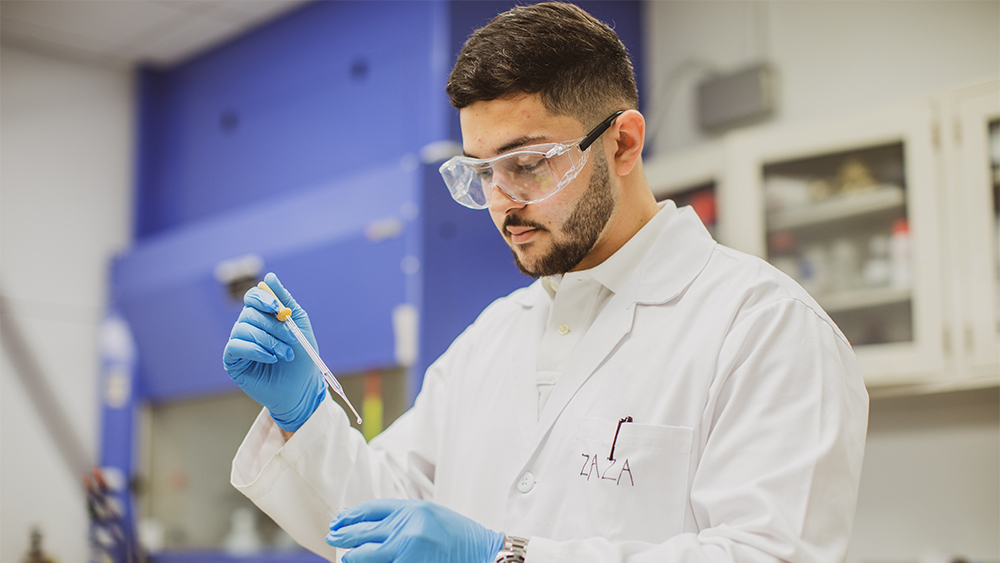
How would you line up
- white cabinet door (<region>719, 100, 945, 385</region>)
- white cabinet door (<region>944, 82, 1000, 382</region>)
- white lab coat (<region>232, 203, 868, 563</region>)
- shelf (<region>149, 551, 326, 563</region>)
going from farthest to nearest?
shelf (<region>149, 551, 326, 563</region>) → white cabinet door (<region>719, 100, 945, 385</region>) → white cabinet door (<region>944, 82, 1000, 382</region>) → white lab coat (<region>232, 203, 868, 563</region>)

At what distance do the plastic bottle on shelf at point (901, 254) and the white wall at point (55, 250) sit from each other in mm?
3066

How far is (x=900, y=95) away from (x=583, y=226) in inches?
73.8

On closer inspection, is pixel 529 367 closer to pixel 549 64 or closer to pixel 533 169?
pixel 533 169

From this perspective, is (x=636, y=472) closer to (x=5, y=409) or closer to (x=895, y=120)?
(x=895, y=120)

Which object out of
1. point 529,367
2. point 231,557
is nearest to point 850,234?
point 529,367

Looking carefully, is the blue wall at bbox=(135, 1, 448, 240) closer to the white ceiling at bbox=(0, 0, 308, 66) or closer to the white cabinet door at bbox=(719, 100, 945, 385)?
the white ceiling at bbox=(0, 0, 308, 66)

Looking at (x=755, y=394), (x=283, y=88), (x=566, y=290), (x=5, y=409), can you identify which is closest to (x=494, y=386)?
(x=566, y=290)

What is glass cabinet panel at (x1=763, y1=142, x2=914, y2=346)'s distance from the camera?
246 cm

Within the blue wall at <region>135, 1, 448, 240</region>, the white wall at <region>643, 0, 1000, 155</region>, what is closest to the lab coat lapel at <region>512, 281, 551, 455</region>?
the blue wall at <region>135, 1, 448, 240</region>

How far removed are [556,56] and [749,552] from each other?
0.72 m

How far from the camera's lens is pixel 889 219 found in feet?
8.18

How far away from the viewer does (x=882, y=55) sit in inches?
108

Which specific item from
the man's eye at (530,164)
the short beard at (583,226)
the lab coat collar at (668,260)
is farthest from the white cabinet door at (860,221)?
the man's eye at (530,164)

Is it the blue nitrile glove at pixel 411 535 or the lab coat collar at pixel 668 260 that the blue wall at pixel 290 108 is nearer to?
the lab coat collar at pixel 668 260
